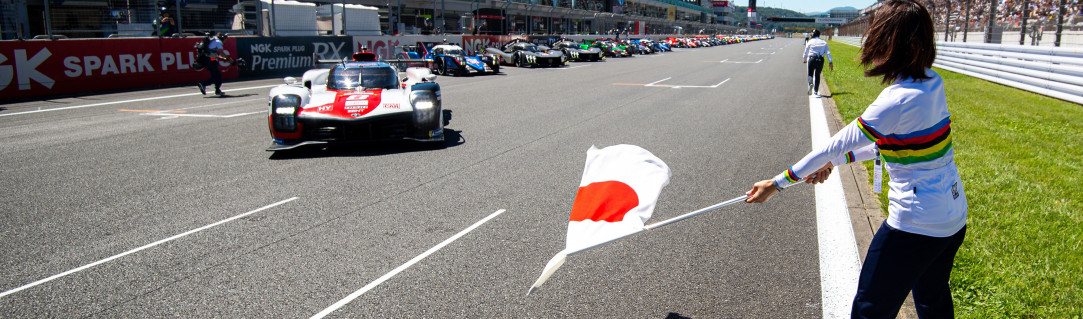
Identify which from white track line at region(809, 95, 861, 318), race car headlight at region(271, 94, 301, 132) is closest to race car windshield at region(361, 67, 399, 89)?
race car headlight at region(271, 94, 301, 132)

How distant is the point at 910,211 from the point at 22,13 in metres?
17.2

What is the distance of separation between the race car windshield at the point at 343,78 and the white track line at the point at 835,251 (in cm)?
604

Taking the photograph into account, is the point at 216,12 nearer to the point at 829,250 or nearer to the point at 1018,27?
the point at 829,250

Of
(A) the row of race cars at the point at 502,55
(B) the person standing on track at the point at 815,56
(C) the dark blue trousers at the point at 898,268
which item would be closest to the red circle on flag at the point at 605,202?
(C) the dark blue trousers at the point at 898,268

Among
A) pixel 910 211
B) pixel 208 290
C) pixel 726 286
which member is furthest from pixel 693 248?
pixel 208 290

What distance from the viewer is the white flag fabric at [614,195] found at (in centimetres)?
260

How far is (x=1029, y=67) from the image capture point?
14.1 meters

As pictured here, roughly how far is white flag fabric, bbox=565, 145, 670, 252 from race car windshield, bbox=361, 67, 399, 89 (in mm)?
6669

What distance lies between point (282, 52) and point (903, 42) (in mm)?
20504

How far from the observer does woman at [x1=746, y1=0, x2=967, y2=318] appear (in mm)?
2232

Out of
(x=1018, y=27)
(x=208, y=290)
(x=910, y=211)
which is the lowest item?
(x=208, y=290)

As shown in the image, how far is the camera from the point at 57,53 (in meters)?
14.0

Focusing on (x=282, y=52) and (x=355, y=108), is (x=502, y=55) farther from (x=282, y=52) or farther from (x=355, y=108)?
(x=355, y=108)

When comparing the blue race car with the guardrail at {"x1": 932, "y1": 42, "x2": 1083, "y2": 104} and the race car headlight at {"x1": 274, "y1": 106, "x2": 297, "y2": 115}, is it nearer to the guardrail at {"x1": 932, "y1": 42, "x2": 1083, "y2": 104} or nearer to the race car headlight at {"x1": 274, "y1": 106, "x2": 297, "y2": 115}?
the guardrail at {"x1": 932, "y1": 42, "x2": 1083, "y2": 104}
